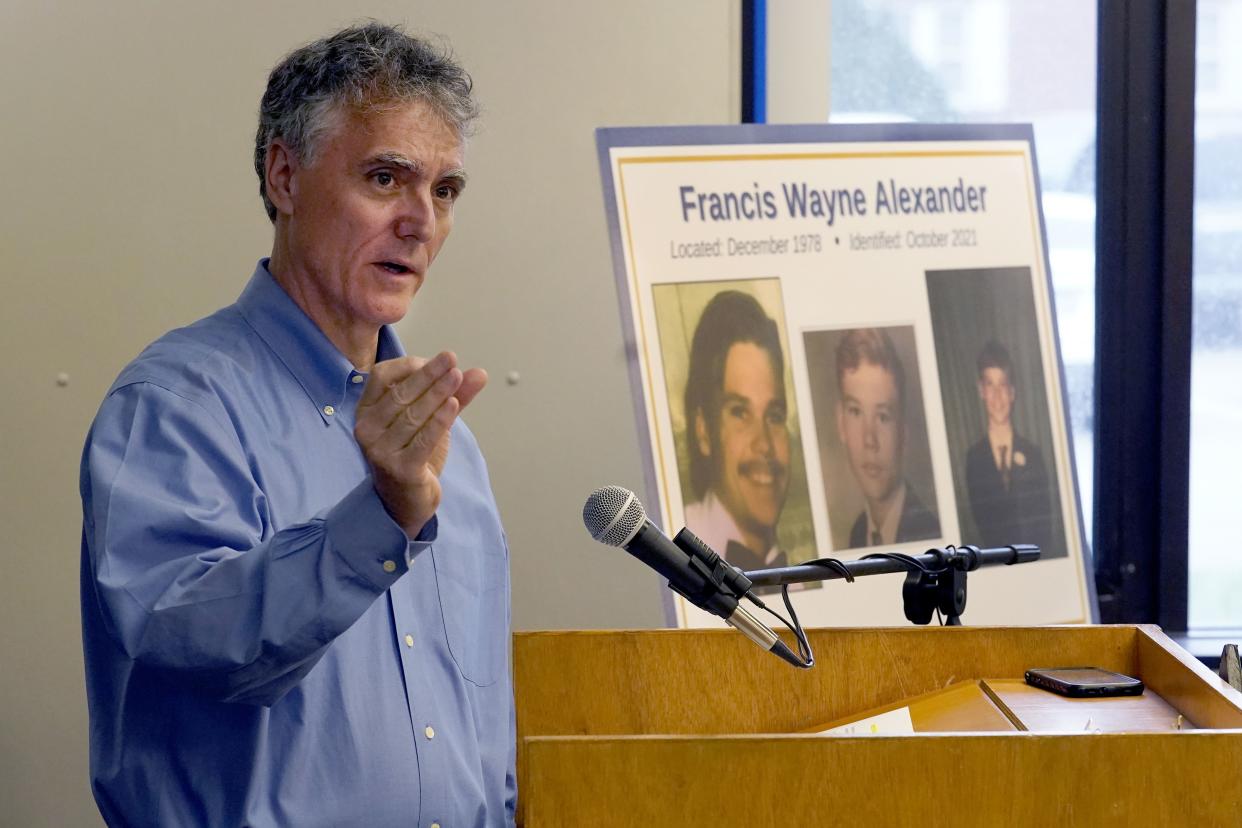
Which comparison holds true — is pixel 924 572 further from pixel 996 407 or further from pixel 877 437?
pixel 996 407

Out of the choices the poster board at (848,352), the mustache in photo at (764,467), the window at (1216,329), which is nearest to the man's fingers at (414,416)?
the poster board at (848,352)

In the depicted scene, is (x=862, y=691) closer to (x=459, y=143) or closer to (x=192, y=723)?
(x=192, y=723)

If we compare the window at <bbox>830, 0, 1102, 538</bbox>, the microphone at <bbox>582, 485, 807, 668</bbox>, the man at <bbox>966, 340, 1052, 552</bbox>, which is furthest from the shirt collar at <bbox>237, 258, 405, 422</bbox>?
the window at <bbox>830, 0, 1102, 538</bbox>

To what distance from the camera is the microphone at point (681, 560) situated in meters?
1.29

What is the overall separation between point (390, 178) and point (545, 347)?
1.45 metres

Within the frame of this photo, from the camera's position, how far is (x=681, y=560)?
1.32 meters

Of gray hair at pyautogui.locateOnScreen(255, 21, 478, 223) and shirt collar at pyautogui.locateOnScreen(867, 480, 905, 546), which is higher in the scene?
gray hair at pyautogui.locateOnScreen(255, 21, 478, 223)

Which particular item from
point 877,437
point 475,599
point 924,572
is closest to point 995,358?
point 877,437

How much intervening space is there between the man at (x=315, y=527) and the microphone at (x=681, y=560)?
17 centimetres

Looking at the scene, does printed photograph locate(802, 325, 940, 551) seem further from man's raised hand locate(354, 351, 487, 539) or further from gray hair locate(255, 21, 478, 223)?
man's raised hand locate(354, 351, 487, 539)

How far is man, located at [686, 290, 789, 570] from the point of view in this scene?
244 cm

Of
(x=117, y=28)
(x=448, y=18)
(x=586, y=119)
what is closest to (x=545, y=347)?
(x=586, y=119)

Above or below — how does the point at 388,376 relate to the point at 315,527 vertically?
above

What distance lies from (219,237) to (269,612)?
1.91 metres
